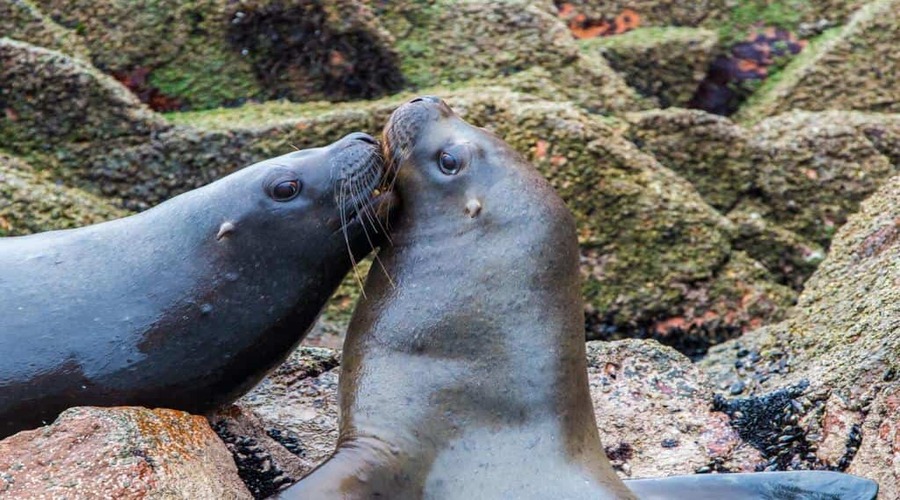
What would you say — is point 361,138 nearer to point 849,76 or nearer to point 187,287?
point 187,287

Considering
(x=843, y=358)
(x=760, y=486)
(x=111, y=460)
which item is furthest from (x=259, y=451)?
(x=843, y=358)

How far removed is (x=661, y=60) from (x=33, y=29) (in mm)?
4786

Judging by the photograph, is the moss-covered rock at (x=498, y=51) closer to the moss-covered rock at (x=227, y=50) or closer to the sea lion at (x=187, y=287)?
the moss-covered rock at (x=227, y=50)

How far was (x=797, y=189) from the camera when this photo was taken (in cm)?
919

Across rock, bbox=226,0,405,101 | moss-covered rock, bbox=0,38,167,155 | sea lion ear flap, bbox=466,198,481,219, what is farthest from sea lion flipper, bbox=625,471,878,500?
rock, bbox=226,0,405,101

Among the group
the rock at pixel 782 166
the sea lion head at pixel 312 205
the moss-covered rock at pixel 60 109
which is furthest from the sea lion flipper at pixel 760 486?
the moss-covered rock at pixel 60 109

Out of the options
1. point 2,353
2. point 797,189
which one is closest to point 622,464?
point 2,353

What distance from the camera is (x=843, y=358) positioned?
600 centimetres

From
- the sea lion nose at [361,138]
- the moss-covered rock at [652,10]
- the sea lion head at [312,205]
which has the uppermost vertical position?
the moss-covered rock at [652,10]

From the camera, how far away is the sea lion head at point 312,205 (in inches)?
213

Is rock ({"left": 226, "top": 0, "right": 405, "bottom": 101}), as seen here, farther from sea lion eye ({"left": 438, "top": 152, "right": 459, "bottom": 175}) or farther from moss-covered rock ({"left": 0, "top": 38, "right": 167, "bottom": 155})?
sea lion eye ({"left": 438, "top": 152, "right": 459, "bottom": 175})

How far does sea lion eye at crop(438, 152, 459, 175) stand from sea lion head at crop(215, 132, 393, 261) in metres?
0.25

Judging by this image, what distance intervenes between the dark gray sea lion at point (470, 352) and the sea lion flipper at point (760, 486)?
0.03 ft

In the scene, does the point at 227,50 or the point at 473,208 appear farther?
the point at 227,50
